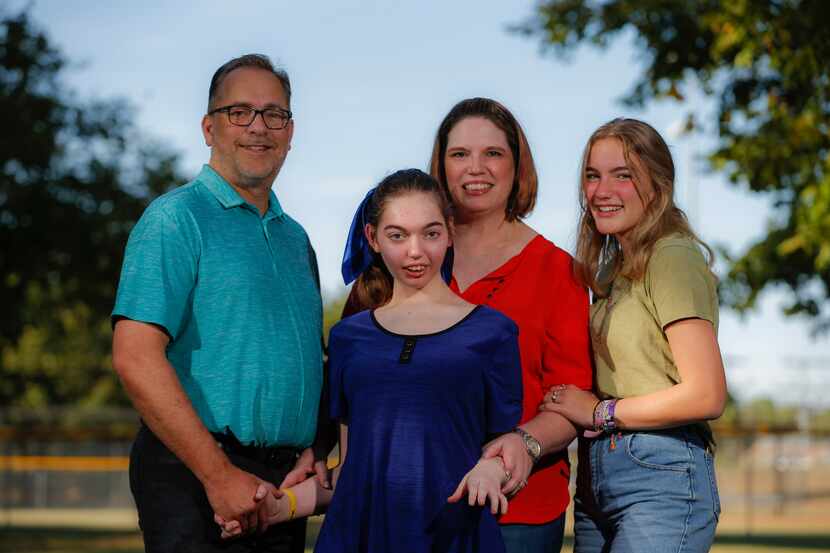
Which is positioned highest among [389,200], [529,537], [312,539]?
[389,200]

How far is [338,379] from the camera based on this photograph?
3.58 m

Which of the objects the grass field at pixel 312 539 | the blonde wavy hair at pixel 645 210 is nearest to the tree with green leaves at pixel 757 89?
the grass field at pixel 312 539

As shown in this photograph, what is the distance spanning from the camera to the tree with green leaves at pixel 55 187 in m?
19.8

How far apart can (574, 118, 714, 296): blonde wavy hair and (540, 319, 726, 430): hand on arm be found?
0.27 m

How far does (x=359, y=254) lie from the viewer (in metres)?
3.93

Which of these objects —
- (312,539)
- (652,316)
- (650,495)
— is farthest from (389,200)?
(312,539)

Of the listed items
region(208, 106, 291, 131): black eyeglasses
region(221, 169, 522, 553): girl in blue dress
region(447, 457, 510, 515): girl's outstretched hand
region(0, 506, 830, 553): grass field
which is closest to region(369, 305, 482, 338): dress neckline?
region(221, 169, 522, 553): girl in blue dress

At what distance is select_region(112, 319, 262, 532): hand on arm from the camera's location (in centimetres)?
346

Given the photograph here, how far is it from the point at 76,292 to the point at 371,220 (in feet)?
62.8

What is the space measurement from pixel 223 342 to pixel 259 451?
36cm

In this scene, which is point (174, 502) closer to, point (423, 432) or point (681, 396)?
point (423, 432)

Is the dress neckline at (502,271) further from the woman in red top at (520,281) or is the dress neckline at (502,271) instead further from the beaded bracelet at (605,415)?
the beaded bracelet at (605,415)

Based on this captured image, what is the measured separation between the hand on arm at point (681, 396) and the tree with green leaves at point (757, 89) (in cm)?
736

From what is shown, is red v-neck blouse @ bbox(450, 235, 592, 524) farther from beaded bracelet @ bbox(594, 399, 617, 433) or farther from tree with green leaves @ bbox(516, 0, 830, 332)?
tree with green leaves @ bbox(516, 0, 830, 332)
